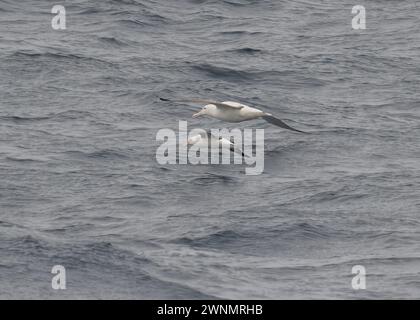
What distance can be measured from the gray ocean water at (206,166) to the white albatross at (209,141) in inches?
24.6

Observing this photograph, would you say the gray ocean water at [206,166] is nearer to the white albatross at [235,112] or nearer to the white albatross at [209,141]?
the white albatross at [209,141]

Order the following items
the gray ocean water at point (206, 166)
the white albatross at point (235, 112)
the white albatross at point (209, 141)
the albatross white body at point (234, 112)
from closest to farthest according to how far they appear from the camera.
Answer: the gray ocean water at point (206, 166), the white albatross at point (235, 112), the albatross white body at point (234, 112), the white albatross at point (209, 141)

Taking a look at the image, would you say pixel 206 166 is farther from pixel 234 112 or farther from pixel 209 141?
pixel 234 112

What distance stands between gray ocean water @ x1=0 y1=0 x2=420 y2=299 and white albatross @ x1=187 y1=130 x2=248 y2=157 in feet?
2.05

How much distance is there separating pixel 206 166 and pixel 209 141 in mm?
634

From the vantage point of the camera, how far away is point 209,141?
99.1 feet

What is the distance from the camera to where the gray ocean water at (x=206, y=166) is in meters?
23.2

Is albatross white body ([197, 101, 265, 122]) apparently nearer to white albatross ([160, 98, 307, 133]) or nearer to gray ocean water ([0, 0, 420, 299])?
white albatross ([160, 98, 307, 133])

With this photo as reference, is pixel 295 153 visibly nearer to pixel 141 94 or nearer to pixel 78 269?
pixel 141 94

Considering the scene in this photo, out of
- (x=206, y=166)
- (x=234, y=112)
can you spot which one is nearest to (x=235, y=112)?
(x=234, y=112)

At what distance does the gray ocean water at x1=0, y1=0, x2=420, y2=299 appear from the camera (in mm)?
23234

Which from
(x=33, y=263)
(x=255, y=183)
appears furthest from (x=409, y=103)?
(x=33, y=263)

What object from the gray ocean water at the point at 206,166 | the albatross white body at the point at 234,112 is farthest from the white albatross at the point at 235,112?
the gray ocean water at the point at 206,166
